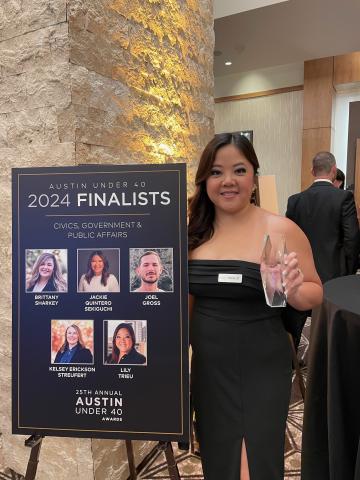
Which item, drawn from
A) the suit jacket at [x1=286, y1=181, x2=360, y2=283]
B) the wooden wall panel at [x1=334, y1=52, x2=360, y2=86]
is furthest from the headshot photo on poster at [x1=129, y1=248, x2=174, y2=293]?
the wooden wall panel at [x1=334, y1=52, x2=360, y2=86]

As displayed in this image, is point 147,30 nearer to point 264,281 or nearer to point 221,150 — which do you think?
point 221,150

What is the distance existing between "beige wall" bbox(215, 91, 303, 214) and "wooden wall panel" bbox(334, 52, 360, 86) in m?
0.68

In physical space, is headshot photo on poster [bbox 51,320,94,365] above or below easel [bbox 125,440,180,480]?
above

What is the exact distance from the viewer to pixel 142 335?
4.42 feet

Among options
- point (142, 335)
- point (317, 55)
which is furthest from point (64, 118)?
point (317, 55)

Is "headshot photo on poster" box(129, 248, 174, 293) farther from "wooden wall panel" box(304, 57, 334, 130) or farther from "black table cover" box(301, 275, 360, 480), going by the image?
"wooden wall panel" box(304, 57, 334, 130)

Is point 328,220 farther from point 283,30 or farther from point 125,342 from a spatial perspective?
point 283,30

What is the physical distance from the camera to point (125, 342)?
135 cm

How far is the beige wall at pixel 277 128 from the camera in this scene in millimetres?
7082

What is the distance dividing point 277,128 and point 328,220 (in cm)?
451

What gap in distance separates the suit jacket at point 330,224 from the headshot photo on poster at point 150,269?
2.27 m

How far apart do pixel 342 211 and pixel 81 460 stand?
8.41ft

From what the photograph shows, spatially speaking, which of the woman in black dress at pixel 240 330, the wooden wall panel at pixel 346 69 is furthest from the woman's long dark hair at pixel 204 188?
the wooden wall panel at pixel 346 69

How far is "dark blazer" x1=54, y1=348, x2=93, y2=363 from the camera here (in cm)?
136
